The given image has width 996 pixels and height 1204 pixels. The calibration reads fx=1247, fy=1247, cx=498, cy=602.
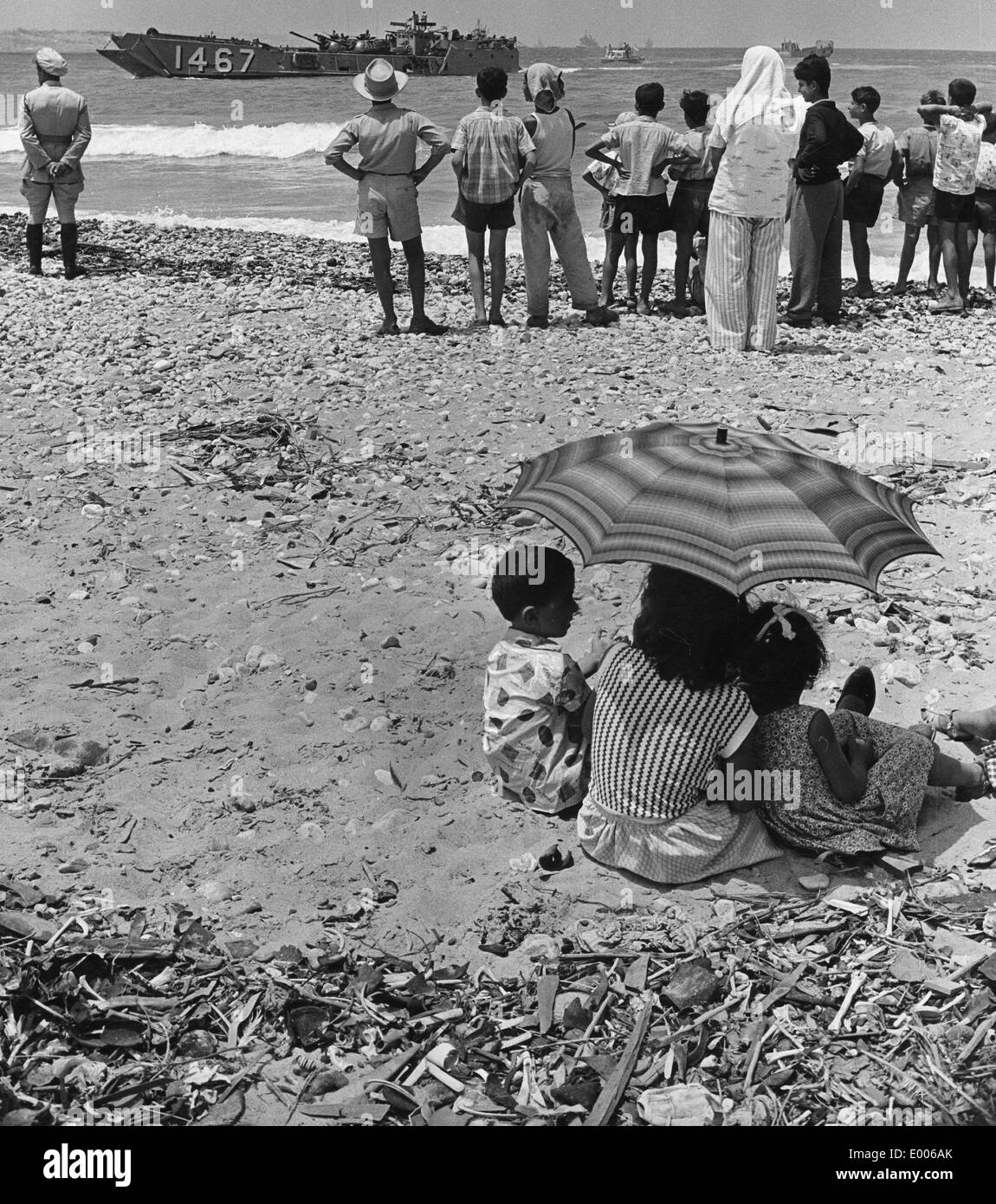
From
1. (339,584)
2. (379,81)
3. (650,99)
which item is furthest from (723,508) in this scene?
(650,99)

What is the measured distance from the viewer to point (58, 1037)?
10.6 feet

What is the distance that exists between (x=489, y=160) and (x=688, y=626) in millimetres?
6714

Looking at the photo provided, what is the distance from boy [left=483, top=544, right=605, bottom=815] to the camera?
4.01 m

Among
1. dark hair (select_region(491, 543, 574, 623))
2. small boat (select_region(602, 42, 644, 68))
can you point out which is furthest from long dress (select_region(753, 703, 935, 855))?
small boat (select_region(602, 42, 644, 68))

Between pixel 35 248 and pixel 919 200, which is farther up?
pixel 919 200

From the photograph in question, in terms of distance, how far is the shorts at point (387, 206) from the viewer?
9445 mm

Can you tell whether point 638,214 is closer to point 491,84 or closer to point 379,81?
point 491,84

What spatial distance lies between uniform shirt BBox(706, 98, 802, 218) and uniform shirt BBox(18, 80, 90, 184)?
20.7ft

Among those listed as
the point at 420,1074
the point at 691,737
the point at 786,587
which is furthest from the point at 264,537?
the point at 420,1074

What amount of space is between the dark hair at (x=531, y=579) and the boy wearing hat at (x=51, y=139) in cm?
954

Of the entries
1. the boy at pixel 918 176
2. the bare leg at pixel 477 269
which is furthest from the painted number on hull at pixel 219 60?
the bare leg at pixel 477 269

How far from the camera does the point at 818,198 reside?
393 inches
